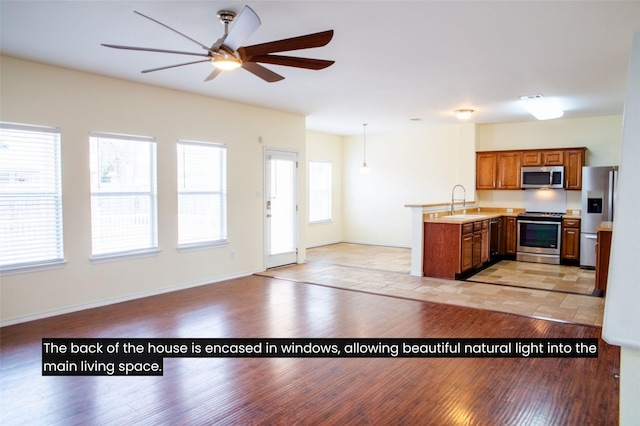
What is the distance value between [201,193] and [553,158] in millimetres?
6204

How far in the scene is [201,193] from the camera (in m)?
5.96

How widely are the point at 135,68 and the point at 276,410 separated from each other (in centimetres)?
383

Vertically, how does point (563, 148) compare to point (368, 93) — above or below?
below

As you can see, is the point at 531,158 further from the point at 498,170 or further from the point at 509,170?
the point at 498,170

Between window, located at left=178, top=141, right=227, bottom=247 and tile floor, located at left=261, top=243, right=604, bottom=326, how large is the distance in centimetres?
121

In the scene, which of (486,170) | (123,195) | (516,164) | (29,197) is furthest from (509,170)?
(29,197)

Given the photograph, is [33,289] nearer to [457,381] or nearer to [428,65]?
[457,381]

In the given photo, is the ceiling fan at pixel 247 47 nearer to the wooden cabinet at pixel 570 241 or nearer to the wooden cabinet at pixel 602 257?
the wooden cabinet at pixel 602 257

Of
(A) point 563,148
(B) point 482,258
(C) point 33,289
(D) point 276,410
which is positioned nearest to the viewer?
(D) point 276,410

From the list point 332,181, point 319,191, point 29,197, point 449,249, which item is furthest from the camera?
point 332,181

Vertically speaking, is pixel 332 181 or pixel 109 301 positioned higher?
pixel 332 181

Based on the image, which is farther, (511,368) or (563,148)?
(563,148)

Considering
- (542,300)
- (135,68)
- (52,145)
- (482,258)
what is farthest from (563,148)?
(52,145)

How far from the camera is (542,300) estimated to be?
5043 mm
